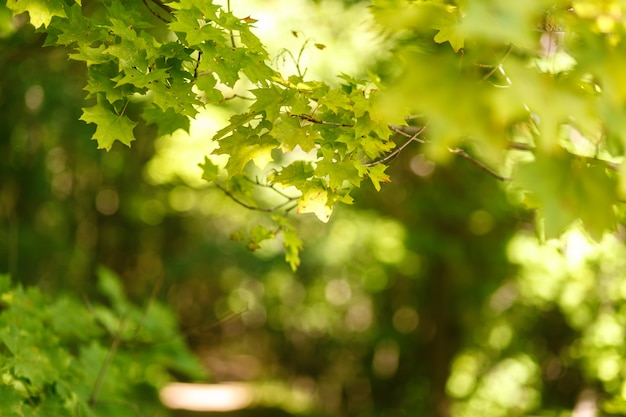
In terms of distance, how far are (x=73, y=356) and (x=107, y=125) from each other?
142 cm

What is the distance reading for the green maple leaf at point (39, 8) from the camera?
2.07m

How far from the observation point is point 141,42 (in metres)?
2.05

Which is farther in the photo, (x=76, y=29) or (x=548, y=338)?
(x=548, y=338)

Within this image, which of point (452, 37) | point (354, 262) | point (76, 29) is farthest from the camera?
point (354, 262)

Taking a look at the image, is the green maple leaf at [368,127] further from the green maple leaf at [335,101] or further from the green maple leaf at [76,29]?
the green maple leaf at [76,29]

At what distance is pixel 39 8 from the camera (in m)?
2.10

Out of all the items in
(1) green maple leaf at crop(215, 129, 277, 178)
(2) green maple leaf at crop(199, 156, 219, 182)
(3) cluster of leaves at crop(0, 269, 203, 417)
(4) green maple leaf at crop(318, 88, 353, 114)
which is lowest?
(3) cluster of leaves at crop(0, 269, 203, 417)

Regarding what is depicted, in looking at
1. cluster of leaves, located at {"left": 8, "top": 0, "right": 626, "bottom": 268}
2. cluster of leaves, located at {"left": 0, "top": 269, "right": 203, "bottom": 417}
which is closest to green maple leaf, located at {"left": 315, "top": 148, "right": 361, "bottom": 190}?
cluster of leaves, located at {"left": 8, "top": 0, "right": 626, "bottom": 268}

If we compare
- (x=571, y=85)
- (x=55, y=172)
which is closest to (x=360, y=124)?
(x=571, y=85)

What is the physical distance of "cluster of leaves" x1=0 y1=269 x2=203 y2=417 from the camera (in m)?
2.46

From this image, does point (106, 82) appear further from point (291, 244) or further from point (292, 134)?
point (291, 244)

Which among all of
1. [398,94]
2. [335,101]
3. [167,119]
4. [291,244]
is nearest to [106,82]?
[167,119]

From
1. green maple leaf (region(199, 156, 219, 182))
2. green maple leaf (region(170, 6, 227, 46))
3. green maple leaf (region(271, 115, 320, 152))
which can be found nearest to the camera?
green maple leaf (region(170, 6, 227, 46))

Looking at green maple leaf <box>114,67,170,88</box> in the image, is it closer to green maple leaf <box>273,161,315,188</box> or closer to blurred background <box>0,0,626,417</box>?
green maple leaf <box>273,161,315,188</box>
